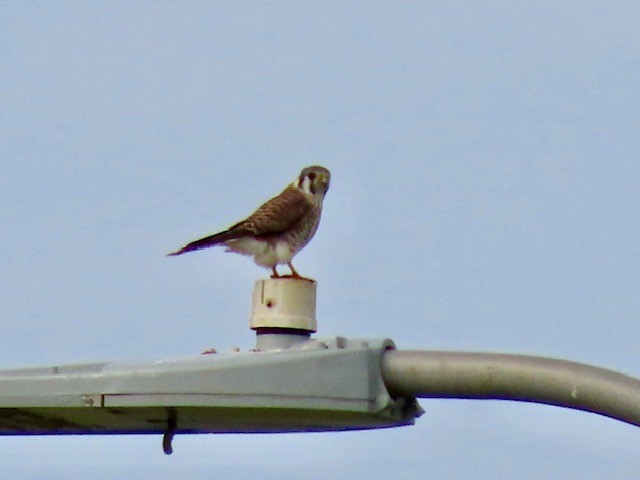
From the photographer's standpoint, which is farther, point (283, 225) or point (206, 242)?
point (283, 225)

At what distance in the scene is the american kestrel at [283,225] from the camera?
7688mm

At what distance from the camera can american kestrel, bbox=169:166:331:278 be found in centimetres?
769

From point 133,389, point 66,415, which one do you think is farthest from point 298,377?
point 66,415

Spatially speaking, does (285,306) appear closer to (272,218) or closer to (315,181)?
(272,218)

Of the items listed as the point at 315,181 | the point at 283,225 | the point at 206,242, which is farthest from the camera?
the point at 315,181

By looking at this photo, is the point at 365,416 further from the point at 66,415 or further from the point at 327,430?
the point at 66,415

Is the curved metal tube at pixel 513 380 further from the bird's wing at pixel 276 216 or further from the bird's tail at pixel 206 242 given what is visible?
the bird's wing at pixel 276 216

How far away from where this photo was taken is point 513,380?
11.4ft

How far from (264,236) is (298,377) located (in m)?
4.15

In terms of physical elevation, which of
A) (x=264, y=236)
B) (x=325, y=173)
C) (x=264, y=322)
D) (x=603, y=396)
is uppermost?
(x=325, y=173)

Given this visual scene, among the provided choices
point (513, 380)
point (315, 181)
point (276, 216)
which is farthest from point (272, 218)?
point (513, 380)

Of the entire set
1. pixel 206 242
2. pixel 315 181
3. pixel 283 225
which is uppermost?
pixel 315 181

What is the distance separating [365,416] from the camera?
3.79 meters

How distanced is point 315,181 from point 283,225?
0.57 meters
